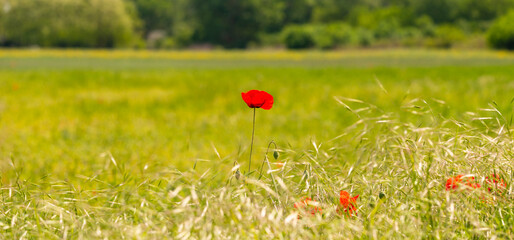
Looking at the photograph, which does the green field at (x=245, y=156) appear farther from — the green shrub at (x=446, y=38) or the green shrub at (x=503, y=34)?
the green shrub at (x=446, y=38)

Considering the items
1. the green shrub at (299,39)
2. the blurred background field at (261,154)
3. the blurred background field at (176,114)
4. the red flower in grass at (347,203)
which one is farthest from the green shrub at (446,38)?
the red flower in grass at (347,203)

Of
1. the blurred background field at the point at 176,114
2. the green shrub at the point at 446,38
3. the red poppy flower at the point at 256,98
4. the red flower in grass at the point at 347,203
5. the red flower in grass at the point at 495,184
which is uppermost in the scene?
the red poppy flower at the point at 256,98

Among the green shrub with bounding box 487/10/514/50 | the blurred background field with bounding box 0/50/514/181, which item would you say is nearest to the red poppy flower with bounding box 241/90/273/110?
the blurred background field with bounding box 0/50/514/181

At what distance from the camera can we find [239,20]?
158ft

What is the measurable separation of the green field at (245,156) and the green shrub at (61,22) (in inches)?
1272

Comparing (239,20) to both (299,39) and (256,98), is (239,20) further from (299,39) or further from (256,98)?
(256,98)

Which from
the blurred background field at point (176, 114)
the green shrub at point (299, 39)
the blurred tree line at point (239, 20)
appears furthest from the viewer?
the green shrub at point (299, 39)

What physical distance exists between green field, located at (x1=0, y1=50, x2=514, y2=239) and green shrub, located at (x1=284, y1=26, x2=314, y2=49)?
65.5 ft

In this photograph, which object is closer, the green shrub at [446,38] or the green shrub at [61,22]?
the green shrub at [446,38]

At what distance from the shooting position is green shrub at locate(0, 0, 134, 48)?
44.3 meters

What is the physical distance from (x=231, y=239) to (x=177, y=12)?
2313 inches

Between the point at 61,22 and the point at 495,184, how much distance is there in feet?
150

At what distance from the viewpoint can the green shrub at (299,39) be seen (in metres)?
34.5

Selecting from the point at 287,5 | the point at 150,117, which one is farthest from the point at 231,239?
the point at 287,5
